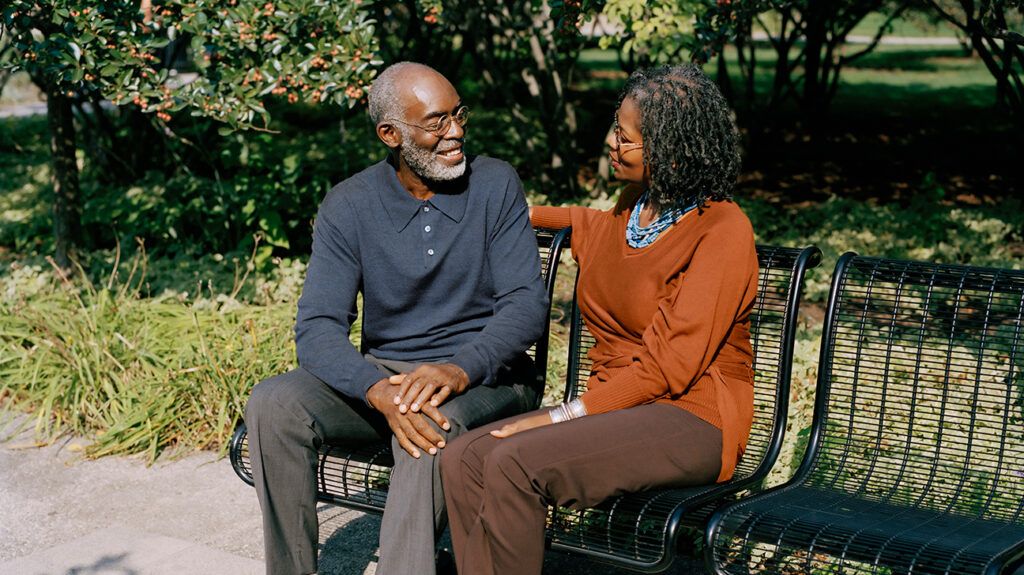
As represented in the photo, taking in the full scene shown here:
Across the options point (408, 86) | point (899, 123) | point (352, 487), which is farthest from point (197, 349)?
point (899, 123)

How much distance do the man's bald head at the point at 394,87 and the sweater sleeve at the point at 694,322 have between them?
3.44ft

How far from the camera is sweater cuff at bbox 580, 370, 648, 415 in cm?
319

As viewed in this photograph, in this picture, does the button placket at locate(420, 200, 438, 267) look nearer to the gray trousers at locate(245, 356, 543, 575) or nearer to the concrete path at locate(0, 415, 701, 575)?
the gray trousers at locate(245, 356, 543, 575)

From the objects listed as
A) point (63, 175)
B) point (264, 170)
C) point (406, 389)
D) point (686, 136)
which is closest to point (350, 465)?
point (406, 389)

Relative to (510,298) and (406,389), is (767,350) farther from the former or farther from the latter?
(406,389)

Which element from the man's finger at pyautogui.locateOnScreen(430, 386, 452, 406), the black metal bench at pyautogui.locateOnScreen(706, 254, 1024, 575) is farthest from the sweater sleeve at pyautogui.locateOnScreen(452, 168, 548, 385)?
the black metal bench at pyautogui.locateOnScreen(706, 254, 1024, 575)

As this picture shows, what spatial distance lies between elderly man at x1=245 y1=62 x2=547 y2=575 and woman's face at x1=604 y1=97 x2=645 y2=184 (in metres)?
0.44

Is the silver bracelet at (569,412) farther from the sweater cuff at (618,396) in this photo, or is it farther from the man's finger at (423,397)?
the man's finger at (423,397)

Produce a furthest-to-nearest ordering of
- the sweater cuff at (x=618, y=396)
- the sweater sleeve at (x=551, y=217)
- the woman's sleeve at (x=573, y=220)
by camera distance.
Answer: the sweater sleeve at (x=551, y=217) < the woman's sleeve at (x=573, y=220) < the sweater cuff at (x=618, y=396)

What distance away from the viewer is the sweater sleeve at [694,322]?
10.2 feet

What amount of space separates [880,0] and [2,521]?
8.10 meters

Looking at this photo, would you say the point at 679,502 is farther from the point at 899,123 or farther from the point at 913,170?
the point at 899,123

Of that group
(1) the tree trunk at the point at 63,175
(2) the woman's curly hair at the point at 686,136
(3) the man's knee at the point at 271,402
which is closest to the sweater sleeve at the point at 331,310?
(3) the man's knee at the point at 271,402

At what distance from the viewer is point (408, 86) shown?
139 inches
